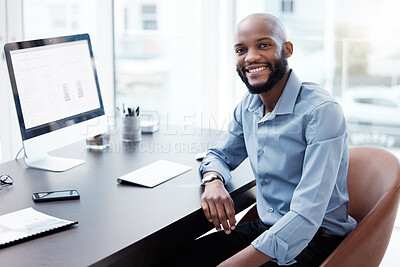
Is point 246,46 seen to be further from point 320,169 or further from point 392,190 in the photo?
point 392,190

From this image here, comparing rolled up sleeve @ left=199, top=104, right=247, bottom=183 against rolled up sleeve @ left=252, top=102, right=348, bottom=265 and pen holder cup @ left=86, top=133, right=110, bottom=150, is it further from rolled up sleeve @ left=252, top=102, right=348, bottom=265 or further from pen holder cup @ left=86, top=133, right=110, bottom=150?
pen holder cup @ left=86, top=133, right=110, bottom=150

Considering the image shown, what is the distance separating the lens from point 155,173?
201 centimetres

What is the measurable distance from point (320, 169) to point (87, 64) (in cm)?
115

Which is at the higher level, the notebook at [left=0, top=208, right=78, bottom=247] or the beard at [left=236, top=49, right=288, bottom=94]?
the beard at [left=236, top=49, right=288, bottom=94]

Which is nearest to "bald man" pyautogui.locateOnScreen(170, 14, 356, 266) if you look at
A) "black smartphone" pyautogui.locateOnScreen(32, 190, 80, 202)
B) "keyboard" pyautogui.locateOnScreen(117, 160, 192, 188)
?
"keyboard" pyautogui.locateOnScreen(117, 160, 192, 188)

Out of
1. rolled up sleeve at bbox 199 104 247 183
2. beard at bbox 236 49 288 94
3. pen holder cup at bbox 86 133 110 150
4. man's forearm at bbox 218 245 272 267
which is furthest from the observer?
pen holder cup at bbox 86 133 110 150

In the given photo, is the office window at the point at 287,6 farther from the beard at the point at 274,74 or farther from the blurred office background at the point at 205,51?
the beard at the point at 274,74

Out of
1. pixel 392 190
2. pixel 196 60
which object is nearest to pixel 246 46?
pixel 392 190

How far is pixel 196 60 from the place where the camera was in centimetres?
370

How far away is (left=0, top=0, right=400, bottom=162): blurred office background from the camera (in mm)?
3137

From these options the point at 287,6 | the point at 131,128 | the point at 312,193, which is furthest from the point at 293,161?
the point at 287,6

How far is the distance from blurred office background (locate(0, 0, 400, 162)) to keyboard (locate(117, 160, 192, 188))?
1.35 m

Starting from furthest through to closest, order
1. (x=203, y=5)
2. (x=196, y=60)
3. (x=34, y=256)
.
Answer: (x=196, y=60), (x=203, y=5), (x=34, y=256)

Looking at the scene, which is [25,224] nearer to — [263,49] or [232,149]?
[232,149]
